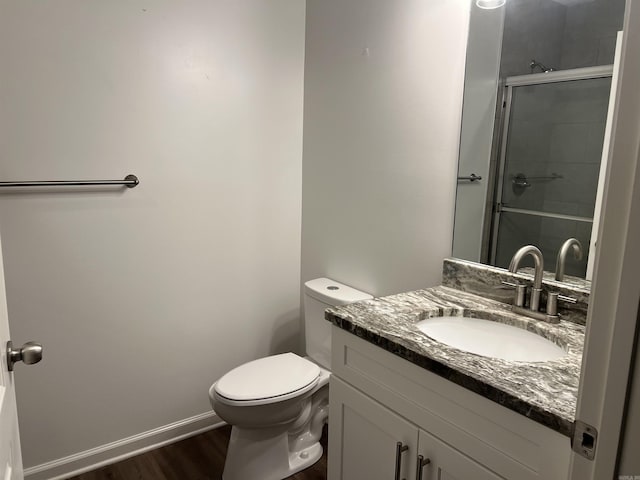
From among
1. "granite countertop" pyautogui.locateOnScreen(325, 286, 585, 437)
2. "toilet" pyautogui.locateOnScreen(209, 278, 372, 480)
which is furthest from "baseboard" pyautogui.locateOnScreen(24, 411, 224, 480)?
"granite countertop" pyautogui.locateOnScreen(325, 286, 585, 437)

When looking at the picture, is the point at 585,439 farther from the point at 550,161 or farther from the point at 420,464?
the point at 550,161

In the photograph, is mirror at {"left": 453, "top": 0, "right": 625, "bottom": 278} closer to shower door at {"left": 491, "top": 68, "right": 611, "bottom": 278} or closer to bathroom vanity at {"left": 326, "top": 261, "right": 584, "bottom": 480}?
shower door at {"left": 491, "top": 68, "right": 611, "bottom": 278}

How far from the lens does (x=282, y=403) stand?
1.75 m

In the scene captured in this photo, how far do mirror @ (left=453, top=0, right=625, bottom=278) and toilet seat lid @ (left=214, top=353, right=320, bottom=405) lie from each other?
79cm

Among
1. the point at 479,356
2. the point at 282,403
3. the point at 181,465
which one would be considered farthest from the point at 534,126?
the point at 181,465

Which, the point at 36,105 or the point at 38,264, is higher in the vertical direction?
the point at 36,105

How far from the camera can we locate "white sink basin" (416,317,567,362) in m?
1.29

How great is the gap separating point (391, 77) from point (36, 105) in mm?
1318

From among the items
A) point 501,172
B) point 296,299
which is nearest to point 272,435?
point 296,299

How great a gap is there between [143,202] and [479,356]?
1459mm

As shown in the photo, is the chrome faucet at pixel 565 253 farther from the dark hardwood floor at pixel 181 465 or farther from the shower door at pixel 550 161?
the dark hardwood floor at pixel 181 465

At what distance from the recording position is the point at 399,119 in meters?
1.82

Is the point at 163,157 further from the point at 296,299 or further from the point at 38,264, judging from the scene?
the point at 296,299

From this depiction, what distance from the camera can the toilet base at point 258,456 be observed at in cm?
186
